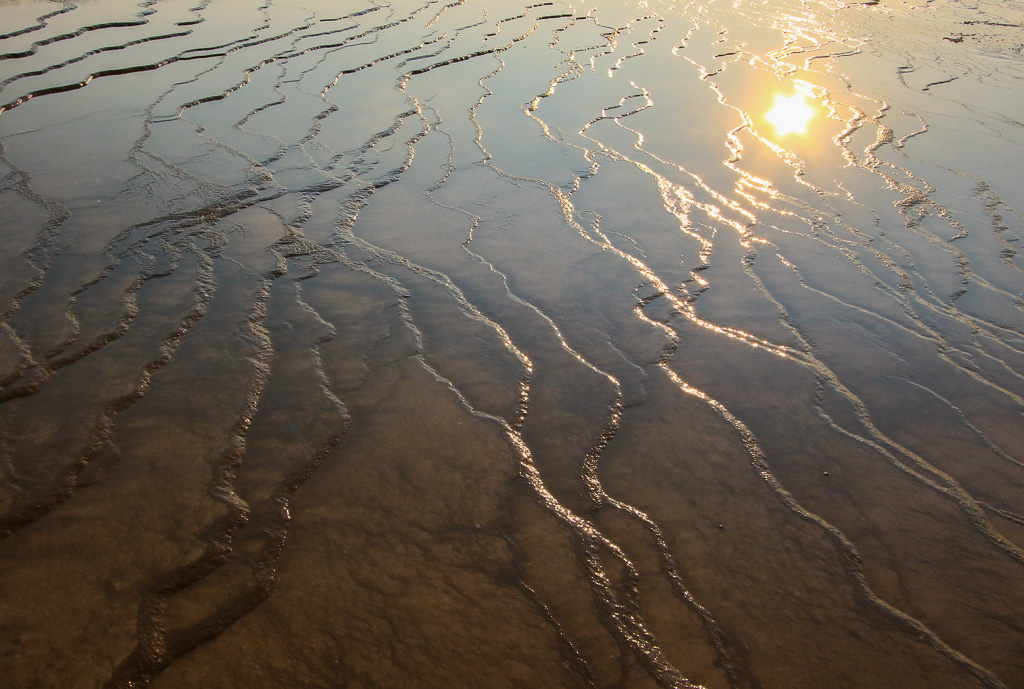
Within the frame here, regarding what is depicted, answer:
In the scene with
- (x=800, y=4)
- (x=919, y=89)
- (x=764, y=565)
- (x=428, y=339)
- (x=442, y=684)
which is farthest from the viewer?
(x=800, y=4)

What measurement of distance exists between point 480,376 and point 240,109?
2.83 m

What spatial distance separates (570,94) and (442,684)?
13.2ft

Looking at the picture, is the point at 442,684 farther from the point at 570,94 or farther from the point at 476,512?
the point at 570,94

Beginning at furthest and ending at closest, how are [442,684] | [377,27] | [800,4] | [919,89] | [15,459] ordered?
1. [800,4]
2. [377,27]
3. [919,89]
4. [15,459]
5. [442,684]

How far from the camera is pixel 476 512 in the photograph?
4.66ft

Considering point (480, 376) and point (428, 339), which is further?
point (428, 339)

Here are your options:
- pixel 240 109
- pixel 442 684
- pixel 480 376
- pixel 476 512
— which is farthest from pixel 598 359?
pixel 240 109

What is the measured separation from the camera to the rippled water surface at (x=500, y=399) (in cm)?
118

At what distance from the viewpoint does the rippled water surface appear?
1.18 meters

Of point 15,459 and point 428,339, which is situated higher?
point 15,459

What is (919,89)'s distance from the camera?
4906 mm

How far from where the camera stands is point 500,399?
5.81 feet

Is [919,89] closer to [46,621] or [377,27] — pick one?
[377,27]

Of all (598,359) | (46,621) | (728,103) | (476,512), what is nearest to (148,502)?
(46,621)
